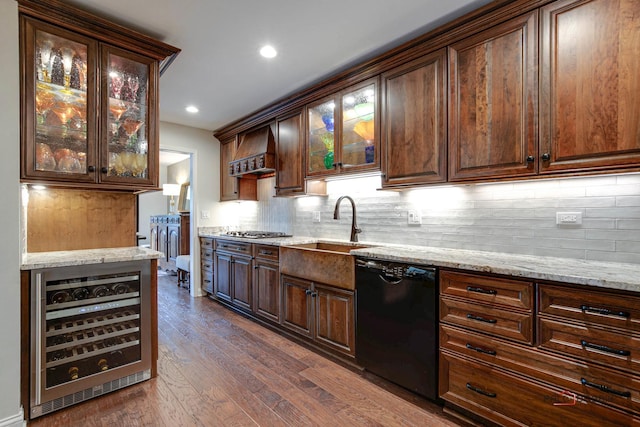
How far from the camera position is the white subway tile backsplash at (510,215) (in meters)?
1.74

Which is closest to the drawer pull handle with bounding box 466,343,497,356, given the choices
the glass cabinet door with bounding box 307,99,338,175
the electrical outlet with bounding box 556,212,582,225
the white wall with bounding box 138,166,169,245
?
the electrical outlet with bounding box 556,212,582,225

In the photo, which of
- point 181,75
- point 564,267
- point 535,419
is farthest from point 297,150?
point 535,419

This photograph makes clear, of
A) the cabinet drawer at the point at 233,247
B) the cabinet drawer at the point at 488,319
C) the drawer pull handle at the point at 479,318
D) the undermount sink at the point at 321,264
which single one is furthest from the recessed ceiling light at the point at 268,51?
the drawer pull handle at the point at 479,318

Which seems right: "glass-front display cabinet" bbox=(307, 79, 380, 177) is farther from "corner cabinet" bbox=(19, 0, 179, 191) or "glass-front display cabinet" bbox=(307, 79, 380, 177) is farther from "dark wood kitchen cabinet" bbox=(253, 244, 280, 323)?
"corner cabinet" bbox=(19, 0, 179, 191)

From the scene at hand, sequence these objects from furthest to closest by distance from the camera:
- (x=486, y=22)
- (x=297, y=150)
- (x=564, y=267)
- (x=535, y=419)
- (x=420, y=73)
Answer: (x=297, y=150), (x=420, y=73), (x=486, y=22), (x=564, y=267), (x=535, y=419)

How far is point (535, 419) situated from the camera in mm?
1480

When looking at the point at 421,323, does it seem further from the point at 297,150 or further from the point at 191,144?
the point at 191,144

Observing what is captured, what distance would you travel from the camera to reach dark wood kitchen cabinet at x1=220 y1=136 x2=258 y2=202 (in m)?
4.37

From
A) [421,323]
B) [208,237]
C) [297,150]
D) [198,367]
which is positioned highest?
[297,150]

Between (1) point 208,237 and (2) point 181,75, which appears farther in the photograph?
(1) point 208,237

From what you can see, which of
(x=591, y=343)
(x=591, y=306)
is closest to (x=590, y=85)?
(x=591, y=306)

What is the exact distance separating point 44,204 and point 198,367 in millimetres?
1750

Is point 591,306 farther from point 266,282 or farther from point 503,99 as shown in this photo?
point 266,282
